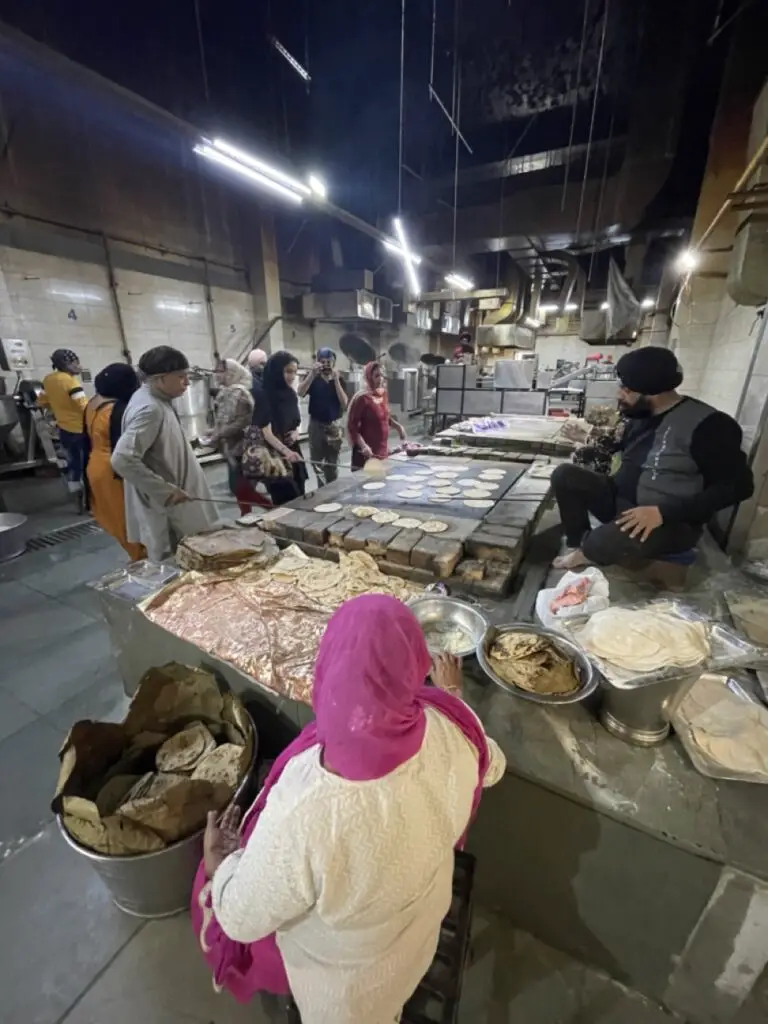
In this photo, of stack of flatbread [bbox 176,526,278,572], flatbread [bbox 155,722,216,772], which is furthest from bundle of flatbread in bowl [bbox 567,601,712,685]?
stack of flatbread [bbox 176,526,278,572]

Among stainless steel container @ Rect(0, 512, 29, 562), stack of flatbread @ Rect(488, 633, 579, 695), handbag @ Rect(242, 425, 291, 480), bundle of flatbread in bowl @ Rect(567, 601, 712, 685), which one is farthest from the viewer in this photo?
stainless steel container @ Rect(0, 512, 29, 562)

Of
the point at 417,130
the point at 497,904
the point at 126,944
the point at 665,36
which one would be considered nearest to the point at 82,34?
the point at 417,130

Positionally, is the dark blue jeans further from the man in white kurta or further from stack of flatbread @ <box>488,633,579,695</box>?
stack of flatbread @ <box>488,633,579,695</box>

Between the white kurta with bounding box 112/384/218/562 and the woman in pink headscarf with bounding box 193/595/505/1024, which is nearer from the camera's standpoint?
the woman in pink headscarf with bounding box 193/595/505/1024

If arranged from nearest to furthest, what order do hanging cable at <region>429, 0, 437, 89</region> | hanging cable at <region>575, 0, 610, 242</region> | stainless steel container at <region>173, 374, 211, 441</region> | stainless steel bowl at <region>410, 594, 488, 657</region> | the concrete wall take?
stainless steel bowl at <region>410, 594, 488, 657</region>
hanging cable at <region>575, 0, 610, 242</region>
hanging cable at <region>429, 0, 437, 89</region>
stainless steel container at <region>173, 374, 211, 441</region>
the concrete wall

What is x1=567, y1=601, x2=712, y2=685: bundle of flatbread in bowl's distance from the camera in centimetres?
117

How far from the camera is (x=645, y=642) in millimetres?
1247

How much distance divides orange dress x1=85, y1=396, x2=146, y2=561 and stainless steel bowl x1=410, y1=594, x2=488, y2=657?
2.14 m

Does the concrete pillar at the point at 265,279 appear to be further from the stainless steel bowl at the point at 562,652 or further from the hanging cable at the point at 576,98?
the stainless steel bowl at the point at 562,652

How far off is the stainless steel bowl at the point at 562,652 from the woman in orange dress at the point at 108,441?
2.48 metres

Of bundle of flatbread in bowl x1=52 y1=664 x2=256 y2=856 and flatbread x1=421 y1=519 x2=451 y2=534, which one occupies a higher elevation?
flatbread x1=421 y1=519 x2=451 y2=534

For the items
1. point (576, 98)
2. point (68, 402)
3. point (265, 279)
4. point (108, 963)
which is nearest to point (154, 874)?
point (108, 963)

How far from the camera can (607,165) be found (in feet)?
18.8

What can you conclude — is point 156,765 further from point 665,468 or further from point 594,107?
point 594,107
